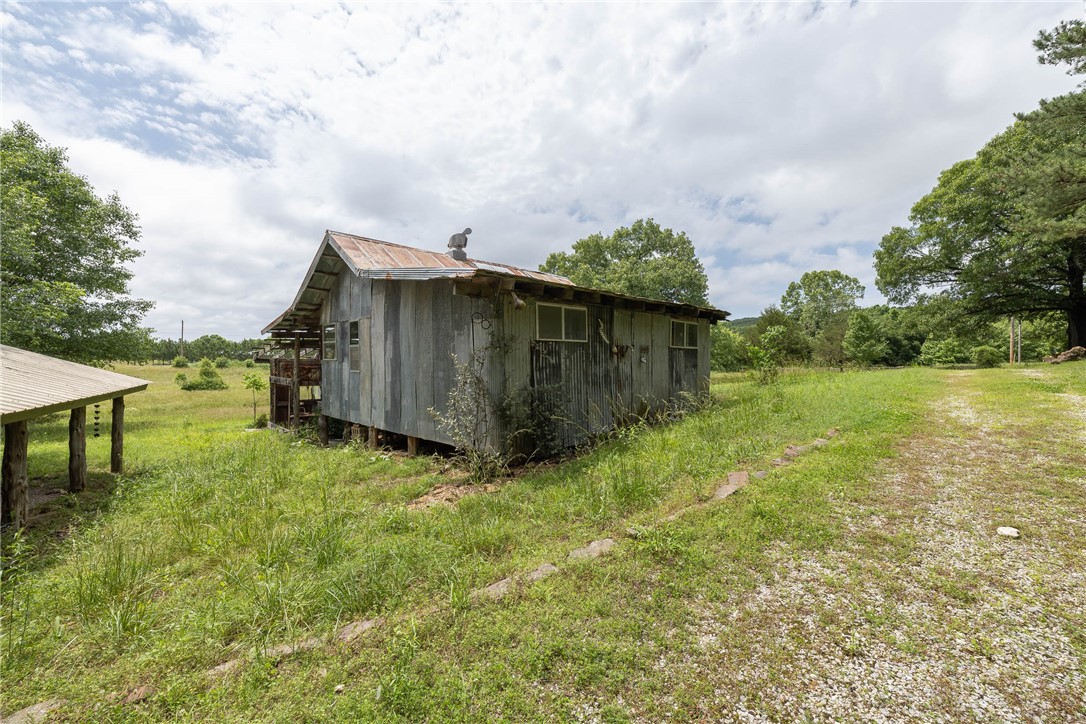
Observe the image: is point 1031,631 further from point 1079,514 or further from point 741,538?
point 1079,514

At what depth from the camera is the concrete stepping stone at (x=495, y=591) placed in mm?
2934

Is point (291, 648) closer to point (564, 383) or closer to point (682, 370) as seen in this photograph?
point (564, 383)

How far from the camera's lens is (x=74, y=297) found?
1257cm

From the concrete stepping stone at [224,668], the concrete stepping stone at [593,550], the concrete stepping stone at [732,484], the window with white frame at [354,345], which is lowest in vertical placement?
the concrete stepping stone at [224,668]

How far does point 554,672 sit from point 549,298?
5952 mm

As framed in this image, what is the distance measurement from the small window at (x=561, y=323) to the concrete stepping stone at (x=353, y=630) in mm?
5173

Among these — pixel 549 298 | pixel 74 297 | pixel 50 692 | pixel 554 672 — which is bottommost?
pixel 50 692

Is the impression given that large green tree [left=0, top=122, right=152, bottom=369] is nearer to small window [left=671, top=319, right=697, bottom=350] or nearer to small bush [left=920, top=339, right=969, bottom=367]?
small window [left=671, top=319, right=697, bottom=350]

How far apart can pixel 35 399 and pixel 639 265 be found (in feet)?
106

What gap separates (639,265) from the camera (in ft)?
108

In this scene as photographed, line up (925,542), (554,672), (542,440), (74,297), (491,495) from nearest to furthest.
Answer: (554,672)
(925,542)
(491,495)
(542,440)
(74,297)

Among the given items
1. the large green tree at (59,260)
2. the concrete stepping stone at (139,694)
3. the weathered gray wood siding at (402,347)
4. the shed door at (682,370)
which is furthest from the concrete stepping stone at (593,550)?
the large green tree at (59,260)

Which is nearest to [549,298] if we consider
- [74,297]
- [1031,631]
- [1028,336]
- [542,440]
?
[542,440]

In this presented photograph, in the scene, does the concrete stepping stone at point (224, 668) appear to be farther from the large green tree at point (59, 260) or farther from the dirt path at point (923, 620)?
the large green tree at point (59, 260)
